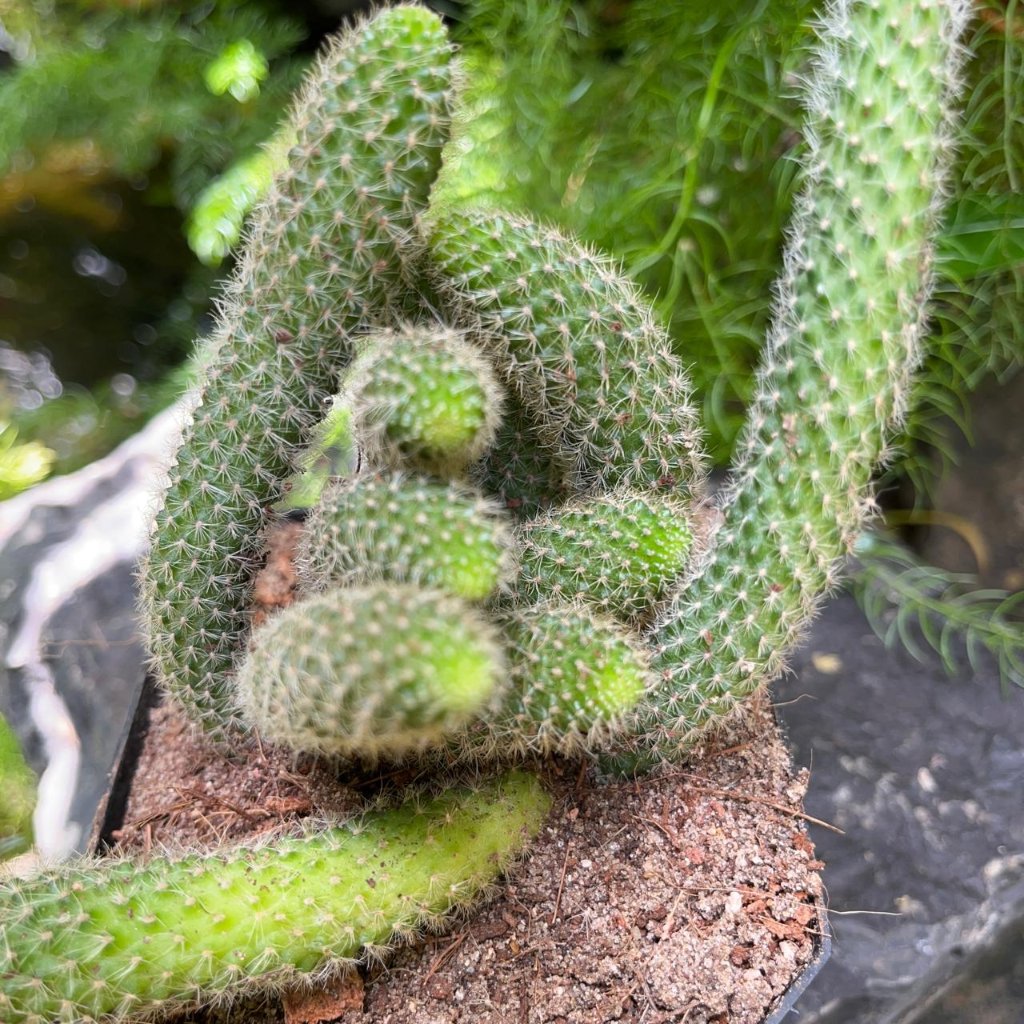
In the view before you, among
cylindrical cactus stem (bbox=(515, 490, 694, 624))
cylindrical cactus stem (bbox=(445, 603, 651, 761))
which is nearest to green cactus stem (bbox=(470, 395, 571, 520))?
cylindrical cactus stem (bbox=(515, 490, 694, 624))

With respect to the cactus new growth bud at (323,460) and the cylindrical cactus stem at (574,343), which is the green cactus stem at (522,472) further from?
the cactus new growth bud at (323,460)

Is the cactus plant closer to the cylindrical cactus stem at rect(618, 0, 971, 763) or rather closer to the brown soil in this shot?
the cylindrical cactus stem at rect(618, 0, 971, 763)

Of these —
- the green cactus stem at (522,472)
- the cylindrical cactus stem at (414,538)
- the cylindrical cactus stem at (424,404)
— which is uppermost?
the cylindrical cactus stem at (424,404)

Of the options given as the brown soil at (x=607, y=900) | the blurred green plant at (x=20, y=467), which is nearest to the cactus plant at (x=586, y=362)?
the brown soil at (x=607, y=900)

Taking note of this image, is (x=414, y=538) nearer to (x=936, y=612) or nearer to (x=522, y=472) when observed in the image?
(x=522, y=472)

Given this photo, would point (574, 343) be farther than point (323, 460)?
No

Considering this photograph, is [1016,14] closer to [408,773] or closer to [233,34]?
[408,773]

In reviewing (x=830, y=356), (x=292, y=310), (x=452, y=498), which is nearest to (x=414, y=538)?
(x=452, y=498)
